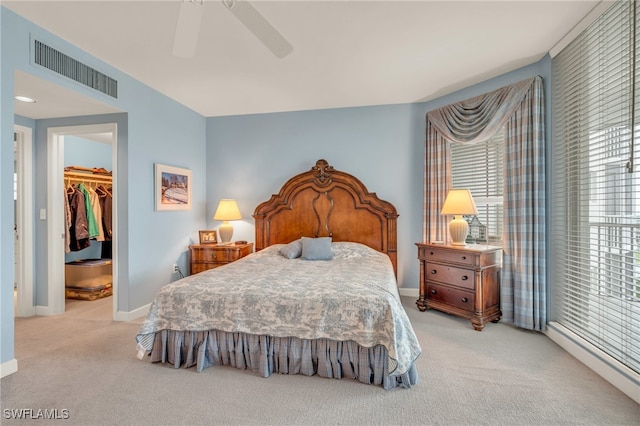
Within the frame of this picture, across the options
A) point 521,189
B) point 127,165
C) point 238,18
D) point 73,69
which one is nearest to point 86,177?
point 127,165

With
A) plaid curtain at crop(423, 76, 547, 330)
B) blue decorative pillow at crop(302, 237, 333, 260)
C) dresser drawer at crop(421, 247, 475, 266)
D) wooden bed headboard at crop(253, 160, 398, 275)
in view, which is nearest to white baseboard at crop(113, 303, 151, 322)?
wooden bed headboard at crop(253, 160, 398, 275)

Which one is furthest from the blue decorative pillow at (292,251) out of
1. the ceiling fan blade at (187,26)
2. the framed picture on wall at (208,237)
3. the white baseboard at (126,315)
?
the ceiling fan blade at (187,26)

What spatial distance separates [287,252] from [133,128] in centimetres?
219

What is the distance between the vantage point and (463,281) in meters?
3.22

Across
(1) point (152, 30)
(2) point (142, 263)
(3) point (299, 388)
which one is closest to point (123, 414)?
(3) point (299, 388)

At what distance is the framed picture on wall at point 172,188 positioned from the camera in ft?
12.2

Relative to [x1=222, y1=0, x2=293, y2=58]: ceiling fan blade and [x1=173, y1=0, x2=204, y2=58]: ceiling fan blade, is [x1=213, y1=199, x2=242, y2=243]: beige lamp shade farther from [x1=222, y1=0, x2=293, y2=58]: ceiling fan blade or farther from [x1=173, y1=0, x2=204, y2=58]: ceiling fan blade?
[x1=222, y1=0, x2=293, y2=58]: ceiling fan blade

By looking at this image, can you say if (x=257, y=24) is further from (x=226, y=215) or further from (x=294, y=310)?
(x=226, y=215)

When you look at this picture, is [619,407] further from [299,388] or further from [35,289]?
[35,289]

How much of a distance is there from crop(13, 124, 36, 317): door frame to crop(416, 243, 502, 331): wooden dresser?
4.48 metres

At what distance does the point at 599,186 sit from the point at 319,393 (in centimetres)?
256

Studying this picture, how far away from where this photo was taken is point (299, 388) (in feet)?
6.64

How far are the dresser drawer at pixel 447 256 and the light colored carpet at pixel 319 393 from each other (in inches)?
32.5

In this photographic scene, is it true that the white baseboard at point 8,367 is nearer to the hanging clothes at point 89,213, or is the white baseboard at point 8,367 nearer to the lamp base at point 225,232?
the lamp base at point 225,232
